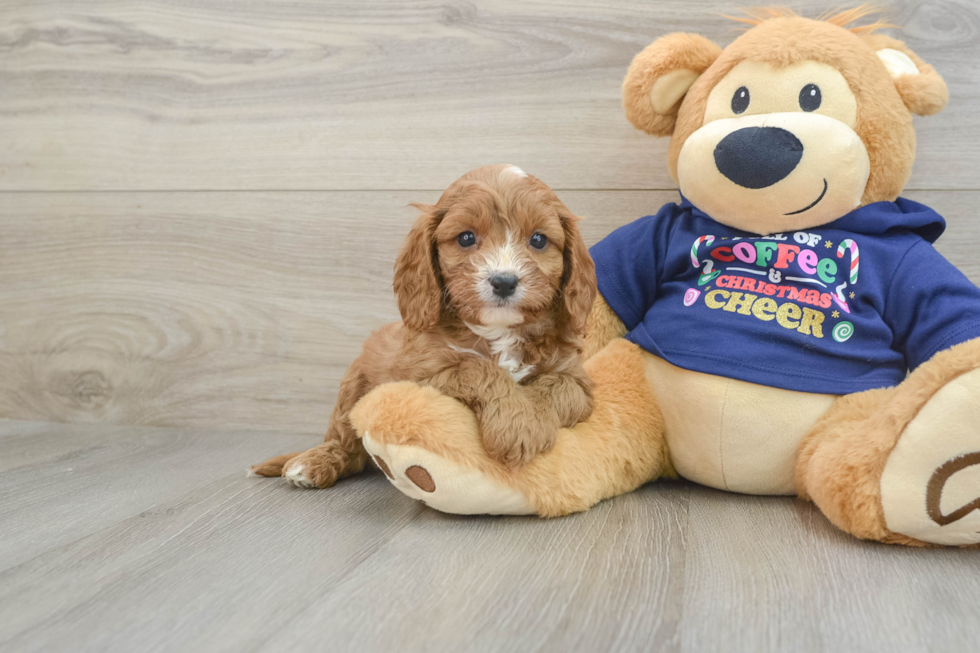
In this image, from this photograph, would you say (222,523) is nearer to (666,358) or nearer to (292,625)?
(292,625)

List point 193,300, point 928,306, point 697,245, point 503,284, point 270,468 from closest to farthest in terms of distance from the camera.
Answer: point 503,284 < point 928,306 < point 697,245 < point 270,468 < point 193,300

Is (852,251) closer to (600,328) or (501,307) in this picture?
(600,328)

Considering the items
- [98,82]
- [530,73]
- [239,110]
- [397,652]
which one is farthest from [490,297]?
[98,82]

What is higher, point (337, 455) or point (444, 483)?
point (444, 483)

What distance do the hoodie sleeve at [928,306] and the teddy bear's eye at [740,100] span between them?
39cm

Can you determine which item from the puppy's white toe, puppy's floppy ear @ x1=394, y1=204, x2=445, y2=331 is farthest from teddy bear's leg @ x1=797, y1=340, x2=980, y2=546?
the puppy's white toe

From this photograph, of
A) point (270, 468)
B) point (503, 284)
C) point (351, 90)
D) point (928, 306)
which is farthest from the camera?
point (351, 90)

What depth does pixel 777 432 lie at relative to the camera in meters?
1.21

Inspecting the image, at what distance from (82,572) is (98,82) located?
146cm

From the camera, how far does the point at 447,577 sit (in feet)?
3.07

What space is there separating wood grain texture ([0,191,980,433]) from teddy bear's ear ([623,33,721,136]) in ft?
1.07

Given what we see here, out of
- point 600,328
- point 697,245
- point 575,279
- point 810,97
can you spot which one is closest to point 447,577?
point 575,279

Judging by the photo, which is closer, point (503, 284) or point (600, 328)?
point (503, 284)

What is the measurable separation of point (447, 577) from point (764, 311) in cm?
72
